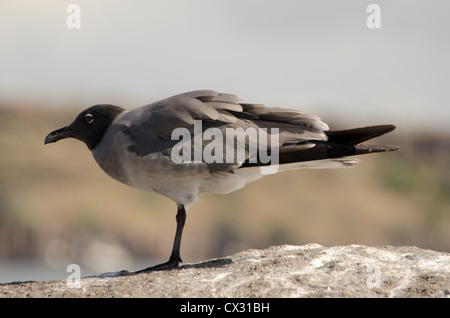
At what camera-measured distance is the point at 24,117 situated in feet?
160

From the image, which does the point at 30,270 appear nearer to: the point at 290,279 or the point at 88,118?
the point at 88,118

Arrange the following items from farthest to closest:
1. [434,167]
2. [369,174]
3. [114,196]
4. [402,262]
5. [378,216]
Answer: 1. [434,167]
2. [369,174]
3. [378,216]
4. [114,196]
5. [402,262]

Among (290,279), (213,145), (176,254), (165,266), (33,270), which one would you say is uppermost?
(213,145)

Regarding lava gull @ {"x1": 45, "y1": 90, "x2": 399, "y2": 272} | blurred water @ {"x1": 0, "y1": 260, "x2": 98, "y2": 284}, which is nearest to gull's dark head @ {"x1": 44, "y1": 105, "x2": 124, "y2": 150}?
lava gull @ {"x1": 45, "y1": 90, "x2": 399, "y2": 272}

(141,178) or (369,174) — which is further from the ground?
(141,178)

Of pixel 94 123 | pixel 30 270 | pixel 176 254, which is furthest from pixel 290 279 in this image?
pixel 30 270

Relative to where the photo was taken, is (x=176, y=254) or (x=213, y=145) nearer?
(x=213, y=145)

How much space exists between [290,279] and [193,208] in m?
33.6

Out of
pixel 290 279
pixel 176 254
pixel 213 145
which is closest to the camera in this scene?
pixel 290 279

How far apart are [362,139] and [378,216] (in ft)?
136

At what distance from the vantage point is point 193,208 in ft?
134

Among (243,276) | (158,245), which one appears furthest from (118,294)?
(158,245)

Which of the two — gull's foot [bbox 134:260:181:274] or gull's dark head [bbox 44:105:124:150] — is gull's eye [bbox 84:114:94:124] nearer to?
gull's dark head [bbox 44:105:124:150]
